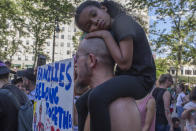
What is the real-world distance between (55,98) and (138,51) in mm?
1544

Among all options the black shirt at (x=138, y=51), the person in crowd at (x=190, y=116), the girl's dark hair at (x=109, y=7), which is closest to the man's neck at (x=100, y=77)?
the black shirt at (x=138, y=51)

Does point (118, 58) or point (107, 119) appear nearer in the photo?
point (107, 119)

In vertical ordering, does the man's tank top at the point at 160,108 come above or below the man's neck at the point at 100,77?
below

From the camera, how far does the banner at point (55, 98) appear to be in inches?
101

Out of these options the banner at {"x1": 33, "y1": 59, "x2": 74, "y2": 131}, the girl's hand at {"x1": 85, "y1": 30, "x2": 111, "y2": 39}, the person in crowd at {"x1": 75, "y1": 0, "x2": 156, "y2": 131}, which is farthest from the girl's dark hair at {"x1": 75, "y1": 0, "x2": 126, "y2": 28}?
the banner at {"x1": 33, "y1": 59, "x2": 74, "y2": 131}

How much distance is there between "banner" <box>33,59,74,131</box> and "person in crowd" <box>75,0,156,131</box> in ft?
3.57

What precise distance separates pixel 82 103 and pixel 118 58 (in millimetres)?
366

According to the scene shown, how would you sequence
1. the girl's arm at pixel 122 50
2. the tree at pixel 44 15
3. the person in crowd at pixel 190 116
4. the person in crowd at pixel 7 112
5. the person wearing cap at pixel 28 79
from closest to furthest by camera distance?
the girl's arm at pixel 122 50
the person in crowd at pixel 7 112
the person in crowd at pixel 190 116
the person wearing cap at pixel 28 79
the tree at pixel 44 15

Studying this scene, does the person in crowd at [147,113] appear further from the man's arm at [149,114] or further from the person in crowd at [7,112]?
the person in crowd at [7,112]

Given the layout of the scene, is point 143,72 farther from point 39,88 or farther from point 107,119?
point 39,88

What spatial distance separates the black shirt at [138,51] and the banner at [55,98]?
1131 mm

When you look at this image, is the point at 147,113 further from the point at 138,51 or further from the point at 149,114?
the point at 138,51

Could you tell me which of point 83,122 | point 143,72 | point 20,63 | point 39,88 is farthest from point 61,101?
point 20,63

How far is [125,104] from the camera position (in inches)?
50.6
